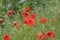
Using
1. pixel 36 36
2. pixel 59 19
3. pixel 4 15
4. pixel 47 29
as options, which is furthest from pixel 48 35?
pixel 4 15

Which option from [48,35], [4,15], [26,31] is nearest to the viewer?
[48,35]

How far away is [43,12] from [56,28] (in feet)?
2.27

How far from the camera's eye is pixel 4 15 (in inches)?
158

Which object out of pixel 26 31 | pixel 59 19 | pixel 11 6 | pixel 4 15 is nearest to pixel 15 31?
pixel 26 31

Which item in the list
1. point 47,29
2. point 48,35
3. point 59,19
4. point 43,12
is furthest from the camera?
point 43,12

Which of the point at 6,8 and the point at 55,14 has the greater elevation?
the point at 55,14

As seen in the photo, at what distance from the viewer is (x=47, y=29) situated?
2.90 m

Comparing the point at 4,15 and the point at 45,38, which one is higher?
the point at 45,38

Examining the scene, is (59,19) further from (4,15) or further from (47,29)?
(4,15)

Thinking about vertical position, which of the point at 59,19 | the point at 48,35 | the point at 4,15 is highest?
the point at 48,35

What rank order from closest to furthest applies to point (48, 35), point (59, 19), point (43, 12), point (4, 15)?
point (48, 35), point (59, 19), point (43, 12), point (4, 15)

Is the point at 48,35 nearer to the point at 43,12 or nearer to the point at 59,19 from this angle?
the point at 59,19

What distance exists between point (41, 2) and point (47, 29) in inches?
56.3

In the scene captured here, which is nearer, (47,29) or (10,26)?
(47,29)
